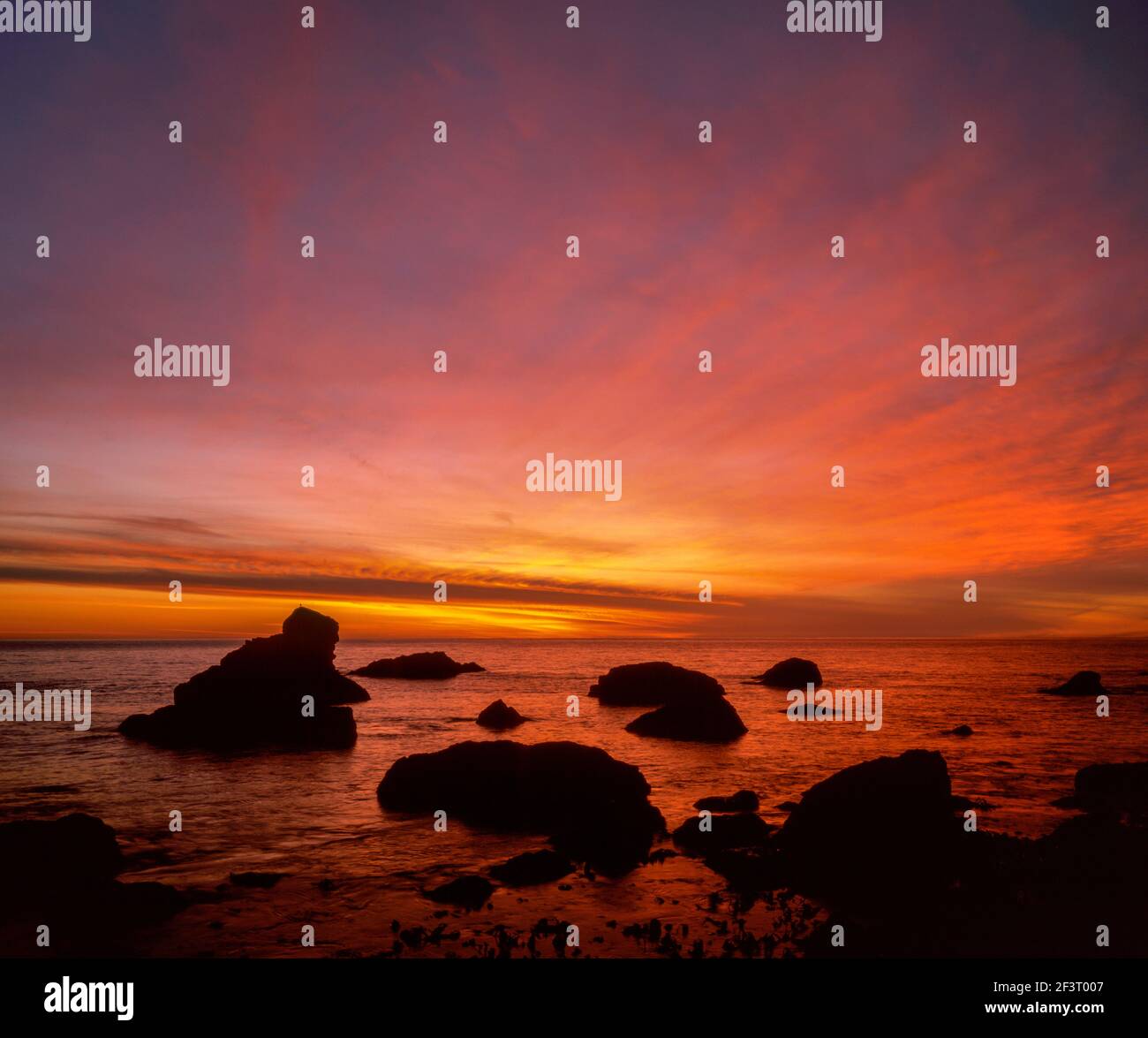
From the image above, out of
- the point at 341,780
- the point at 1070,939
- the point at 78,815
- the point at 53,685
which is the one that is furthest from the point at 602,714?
the point at 53,685

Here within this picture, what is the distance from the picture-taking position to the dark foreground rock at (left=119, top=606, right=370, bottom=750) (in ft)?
152

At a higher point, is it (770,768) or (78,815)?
(78,815)

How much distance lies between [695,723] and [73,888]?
37.2 m

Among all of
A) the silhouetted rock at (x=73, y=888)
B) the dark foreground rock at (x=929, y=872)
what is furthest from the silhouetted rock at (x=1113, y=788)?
the silhouetted rock at (x=73, y=888)

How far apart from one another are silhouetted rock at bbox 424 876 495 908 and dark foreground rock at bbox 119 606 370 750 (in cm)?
3005

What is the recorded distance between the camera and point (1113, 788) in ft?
98.9

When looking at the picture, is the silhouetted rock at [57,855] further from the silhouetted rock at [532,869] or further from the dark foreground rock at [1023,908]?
the dark foreground rock at [1023,908]

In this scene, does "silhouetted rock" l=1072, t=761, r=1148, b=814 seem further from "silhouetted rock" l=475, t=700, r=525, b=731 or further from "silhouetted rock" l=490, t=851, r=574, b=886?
"silhouetted rock" l=475, t=700, r=525, b=731

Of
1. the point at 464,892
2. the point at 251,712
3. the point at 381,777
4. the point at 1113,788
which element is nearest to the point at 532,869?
the point at 464,892

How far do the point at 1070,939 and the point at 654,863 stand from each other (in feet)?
34.8
